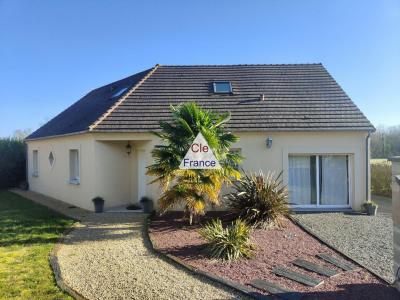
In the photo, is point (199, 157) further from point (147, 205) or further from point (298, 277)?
point (147, 205)

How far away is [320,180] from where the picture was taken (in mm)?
13188

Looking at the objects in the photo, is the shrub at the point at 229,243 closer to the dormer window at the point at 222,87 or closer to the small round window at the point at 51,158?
the dormer window at the point at 222,87

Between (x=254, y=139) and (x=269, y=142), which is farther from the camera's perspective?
(x=254, y=139)

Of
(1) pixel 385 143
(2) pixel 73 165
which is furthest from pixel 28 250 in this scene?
(1) pixel 385 143

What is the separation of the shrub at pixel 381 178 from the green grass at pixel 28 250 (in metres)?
15.9

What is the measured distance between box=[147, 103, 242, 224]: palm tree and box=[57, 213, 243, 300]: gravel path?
5.07 ft

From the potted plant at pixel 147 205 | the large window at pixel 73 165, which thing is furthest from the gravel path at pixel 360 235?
the large window at pixel 73 165

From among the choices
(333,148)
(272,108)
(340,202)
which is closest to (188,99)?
(272,108)

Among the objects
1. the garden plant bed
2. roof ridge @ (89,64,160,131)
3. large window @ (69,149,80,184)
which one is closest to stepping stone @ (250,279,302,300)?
the garden plant bed

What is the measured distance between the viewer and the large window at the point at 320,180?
13.2m

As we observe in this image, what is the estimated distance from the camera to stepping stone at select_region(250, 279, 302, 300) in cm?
542

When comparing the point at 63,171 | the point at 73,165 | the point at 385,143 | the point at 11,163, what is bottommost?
the point at 63,171

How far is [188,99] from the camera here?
14.7 meters

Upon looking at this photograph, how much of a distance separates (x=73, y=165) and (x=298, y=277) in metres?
12.0
